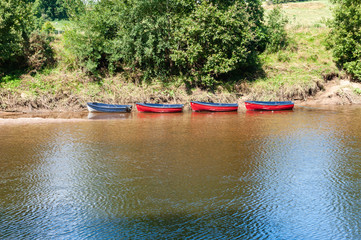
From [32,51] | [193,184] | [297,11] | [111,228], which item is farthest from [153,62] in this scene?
[297,11]

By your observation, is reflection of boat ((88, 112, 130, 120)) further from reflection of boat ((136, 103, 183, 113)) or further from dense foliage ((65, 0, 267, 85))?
dense foliage ((65, 0, 267, 85))

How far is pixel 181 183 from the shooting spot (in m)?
12.5

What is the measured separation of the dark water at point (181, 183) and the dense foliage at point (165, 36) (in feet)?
40.7

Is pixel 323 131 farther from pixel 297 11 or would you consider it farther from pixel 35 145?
pixel 297 11

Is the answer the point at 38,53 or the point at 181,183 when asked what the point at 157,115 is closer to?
the point at 38,53

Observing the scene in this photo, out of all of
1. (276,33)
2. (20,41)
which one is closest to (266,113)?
(276,33)

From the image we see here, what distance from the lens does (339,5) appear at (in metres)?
37.3

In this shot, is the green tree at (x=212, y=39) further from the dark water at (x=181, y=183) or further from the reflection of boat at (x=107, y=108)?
the dark water at (x=181, y=183)

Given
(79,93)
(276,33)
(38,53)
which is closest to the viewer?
(79,93)

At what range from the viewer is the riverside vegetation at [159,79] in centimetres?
3225

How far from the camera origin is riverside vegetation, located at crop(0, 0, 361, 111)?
3225cm

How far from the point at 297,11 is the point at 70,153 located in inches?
2399

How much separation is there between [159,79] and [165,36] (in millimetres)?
4406

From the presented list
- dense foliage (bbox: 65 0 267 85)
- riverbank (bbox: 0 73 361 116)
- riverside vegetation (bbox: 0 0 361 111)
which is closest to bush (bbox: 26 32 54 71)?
riverside vegetation (bbox: 0 0 361 111)
